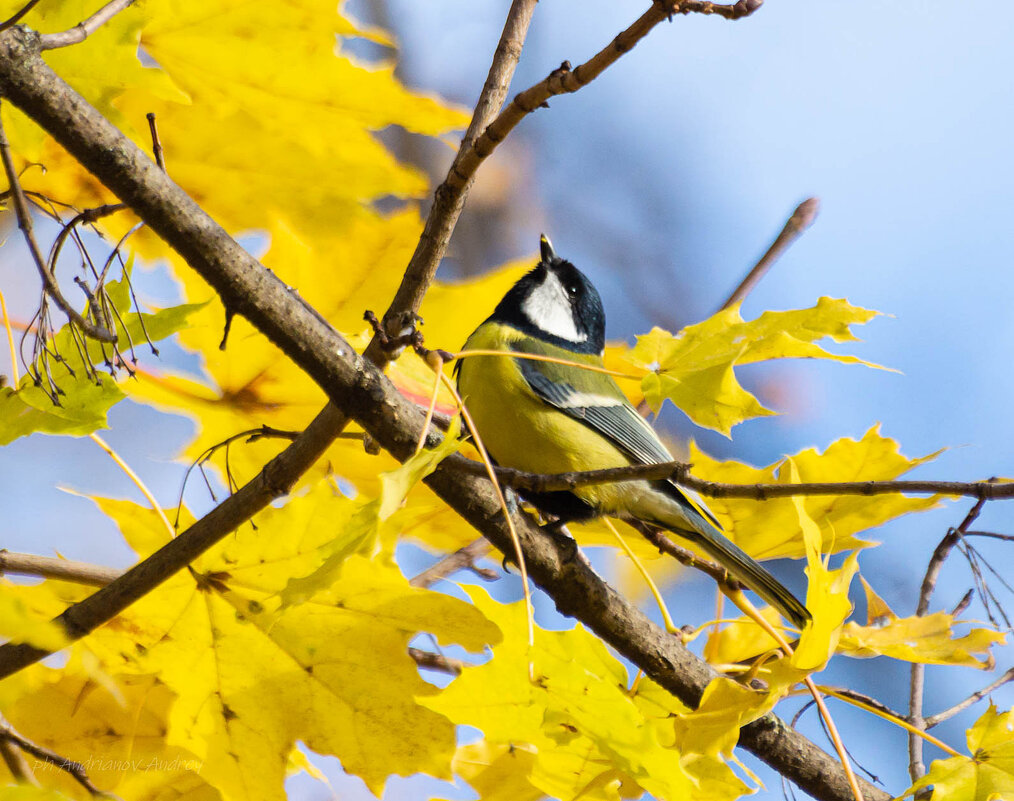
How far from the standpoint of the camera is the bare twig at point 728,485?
53cm

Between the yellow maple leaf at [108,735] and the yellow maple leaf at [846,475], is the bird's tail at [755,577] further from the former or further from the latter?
the yellow maple leaf at [108,735]

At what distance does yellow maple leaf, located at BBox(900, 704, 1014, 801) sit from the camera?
2.30 ft

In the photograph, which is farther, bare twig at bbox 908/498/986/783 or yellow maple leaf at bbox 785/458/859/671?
bare twig at bbox 908/498/986/783

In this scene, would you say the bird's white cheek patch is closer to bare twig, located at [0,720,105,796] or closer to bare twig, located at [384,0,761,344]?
bare twig, located at [384,0,761,344]

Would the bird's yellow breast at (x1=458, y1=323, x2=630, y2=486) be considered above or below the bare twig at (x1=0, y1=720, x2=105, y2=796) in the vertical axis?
above

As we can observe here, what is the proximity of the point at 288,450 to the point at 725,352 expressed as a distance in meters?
0.35

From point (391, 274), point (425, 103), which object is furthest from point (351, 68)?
point (391, 274)

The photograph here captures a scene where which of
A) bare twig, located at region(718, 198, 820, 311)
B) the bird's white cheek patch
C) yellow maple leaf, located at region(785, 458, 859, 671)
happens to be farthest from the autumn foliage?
the bird's white cheek patch

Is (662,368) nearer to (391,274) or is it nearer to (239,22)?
(391,274)

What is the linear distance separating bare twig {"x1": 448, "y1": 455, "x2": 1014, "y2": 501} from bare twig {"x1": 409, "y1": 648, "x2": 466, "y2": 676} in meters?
0.38

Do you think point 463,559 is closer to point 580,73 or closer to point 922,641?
point 922,641

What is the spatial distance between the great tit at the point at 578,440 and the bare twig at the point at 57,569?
1.60ft

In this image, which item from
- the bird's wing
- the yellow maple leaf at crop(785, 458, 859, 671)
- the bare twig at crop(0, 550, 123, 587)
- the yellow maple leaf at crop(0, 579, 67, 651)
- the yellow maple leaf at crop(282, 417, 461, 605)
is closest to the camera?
the yellow maple leaf at crop(0, 579, 67, 651)

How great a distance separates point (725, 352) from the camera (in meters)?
0.69
